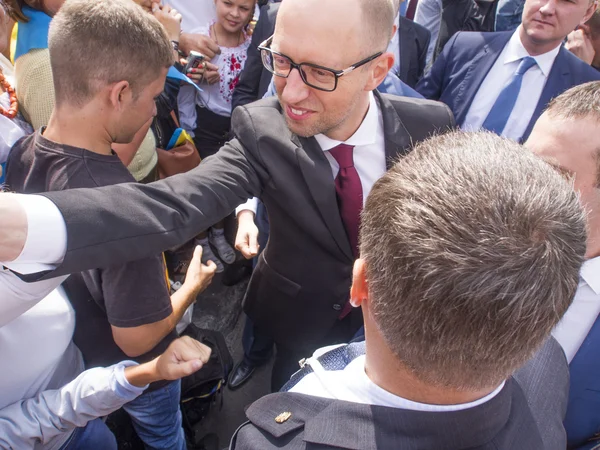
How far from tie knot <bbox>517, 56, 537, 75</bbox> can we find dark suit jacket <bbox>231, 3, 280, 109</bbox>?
150cm

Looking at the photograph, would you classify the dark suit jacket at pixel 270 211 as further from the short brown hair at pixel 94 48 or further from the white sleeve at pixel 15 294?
the short brown hair at pixel 94 48

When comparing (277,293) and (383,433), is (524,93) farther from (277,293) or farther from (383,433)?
(383,433)

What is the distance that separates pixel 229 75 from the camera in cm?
329

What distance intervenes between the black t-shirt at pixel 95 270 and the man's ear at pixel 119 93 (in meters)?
0.21

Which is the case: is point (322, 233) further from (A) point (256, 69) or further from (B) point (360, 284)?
(A) point (256, 69)

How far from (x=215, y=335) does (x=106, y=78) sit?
56.6 inches

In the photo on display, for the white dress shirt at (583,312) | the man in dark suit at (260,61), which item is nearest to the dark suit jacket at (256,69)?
the man in dark suit at (260,61)

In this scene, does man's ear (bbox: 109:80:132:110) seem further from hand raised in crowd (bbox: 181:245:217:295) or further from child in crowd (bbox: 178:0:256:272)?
child in crowd (bbox: 178:0:256:272)

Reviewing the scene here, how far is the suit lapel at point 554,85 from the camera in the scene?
8.48ft

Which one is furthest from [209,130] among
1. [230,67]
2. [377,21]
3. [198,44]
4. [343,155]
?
[377,21]

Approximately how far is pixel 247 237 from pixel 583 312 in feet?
4.10

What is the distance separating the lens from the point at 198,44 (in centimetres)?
315

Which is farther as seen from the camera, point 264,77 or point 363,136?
point 264,77

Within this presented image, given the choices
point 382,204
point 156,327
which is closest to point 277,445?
point 382,204
